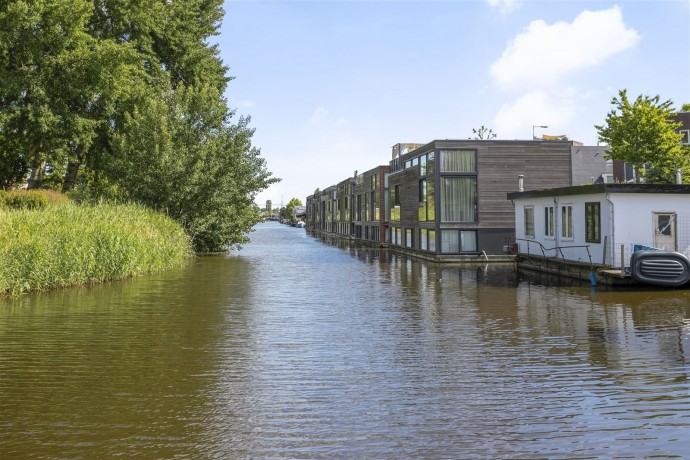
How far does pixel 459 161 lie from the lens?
39906 millimetres

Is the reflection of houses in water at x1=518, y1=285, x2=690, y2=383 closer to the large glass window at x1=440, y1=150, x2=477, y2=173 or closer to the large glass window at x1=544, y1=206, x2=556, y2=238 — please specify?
the large glass window at x1=544, y1=206, x2=556, y2=238

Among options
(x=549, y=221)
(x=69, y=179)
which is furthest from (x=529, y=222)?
(x=69, y=179)

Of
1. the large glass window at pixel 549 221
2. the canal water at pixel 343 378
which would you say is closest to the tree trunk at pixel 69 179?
the canal water at pixel 343 378

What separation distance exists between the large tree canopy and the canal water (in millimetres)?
20255

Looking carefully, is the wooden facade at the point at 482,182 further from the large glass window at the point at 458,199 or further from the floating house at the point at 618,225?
the floating house at the point at 618,225

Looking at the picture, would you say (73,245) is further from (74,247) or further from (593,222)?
(593,222)

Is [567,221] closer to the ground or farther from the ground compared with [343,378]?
farther from the ground

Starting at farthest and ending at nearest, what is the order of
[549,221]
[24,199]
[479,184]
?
[479,184] → [24,199] → [549,221]

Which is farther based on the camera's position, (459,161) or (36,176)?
(36,176)

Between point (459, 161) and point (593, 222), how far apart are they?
46.9 ft

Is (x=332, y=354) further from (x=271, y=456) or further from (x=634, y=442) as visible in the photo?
(x=634, y=442)

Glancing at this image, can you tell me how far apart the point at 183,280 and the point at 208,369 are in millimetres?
16360

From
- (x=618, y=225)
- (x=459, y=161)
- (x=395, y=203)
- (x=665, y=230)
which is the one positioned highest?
(x=459, y=161)

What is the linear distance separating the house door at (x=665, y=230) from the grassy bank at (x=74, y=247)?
21.7 metres
